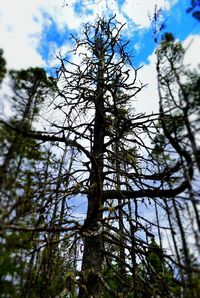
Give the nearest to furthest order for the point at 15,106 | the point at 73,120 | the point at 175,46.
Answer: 1. the point at 15,106
2. the point at 175,46
3. the point at 73,120

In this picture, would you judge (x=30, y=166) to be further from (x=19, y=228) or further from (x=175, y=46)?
(x=175, y=46)

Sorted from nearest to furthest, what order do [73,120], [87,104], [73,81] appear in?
[73,120], [73,81], [87,104]

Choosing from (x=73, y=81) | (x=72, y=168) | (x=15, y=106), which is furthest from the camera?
(x=73, y=81)

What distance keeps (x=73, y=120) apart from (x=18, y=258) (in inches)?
158

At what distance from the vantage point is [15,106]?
7.53 ft

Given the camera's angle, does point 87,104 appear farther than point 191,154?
Yes

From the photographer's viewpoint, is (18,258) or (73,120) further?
(73,120)

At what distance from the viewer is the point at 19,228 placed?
1937mm

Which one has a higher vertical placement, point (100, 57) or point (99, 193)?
point (100, 57)

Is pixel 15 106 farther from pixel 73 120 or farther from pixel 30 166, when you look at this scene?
pixel 73 120

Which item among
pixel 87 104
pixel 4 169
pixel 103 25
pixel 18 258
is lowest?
pixel 18 258

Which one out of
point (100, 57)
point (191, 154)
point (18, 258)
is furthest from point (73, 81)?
point (18, 258)


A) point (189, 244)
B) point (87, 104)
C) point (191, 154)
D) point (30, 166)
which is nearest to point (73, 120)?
point (87, 104)

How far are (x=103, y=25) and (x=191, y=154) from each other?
675 cm
